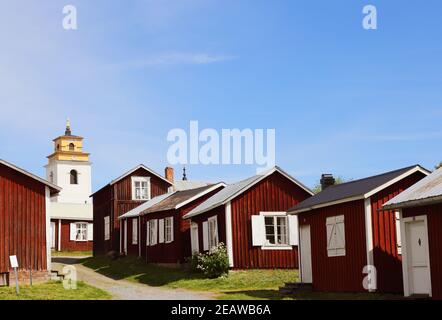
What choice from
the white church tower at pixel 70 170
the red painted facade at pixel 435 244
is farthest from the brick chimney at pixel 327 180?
the white church tower at pixel 70 170

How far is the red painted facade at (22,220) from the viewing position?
27844 mm

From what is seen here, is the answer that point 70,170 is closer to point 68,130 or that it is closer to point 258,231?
point 68,130

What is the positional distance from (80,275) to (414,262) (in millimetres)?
21203

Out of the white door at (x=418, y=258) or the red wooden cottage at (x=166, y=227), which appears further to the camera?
the red wooden cottage at (x=166, y=227)

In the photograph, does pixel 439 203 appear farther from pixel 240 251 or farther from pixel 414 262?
pixel 240 251

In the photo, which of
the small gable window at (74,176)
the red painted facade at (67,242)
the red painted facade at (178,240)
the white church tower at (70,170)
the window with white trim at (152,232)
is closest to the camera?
the red painted facade at (178,240)

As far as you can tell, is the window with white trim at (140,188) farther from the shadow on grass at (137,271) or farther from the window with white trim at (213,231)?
the window with white trim at (213,231)

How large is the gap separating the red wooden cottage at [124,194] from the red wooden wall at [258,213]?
17484 mm

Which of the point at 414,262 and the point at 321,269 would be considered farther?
the point at 321,269

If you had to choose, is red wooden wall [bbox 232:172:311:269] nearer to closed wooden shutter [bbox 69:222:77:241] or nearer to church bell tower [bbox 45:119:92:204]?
closed wooden shutter [bbox 69:222:77:241]

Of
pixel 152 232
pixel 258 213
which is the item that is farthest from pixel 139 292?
pixel 152 232

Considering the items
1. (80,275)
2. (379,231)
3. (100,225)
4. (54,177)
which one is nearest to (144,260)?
(80,275)

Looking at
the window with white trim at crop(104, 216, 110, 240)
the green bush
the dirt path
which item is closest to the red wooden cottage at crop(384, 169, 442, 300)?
the dirt path
